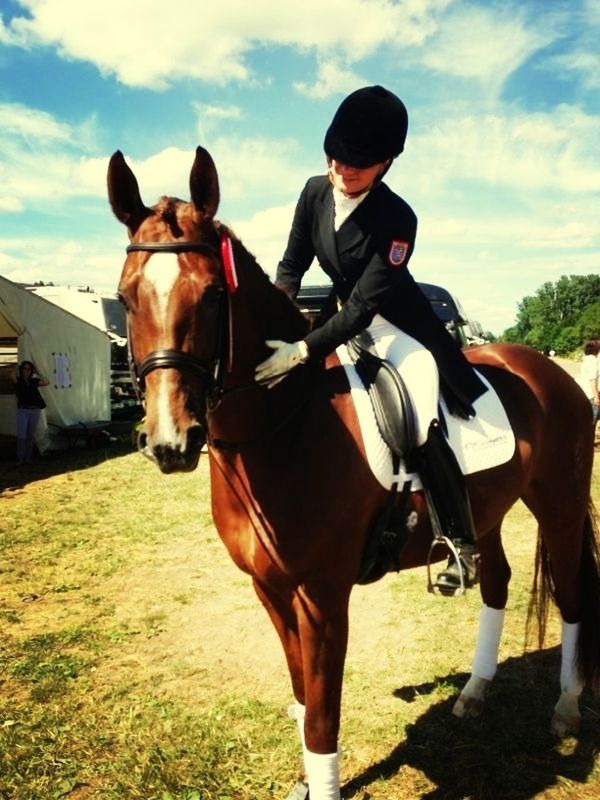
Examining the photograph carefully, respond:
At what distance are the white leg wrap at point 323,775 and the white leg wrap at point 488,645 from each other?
151 cm

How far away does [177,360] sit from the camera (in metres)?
1.93

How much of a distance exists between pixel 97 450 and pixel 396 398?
41.5 ft

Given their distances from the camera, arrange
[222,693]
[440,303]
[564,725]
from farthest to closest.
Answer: [440,303] → [222,693] → [564,725]

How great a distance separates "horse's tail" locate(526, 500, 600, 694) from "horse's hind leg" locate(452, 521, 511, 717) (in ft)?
1.03

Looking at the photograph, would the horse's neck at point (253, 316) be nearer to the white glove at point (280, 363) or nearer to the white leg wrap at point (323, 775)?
the white glove at point (280, 363)

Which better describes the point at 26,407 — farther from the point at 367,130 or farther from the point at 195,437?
the point at 195,437

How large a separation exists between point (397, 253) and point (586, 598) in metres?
2.79

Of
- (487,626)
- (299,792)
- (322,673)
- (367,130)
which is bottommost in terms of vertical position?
(299,792)

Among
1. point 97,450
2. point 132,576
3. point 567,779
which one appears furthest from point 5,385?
point 567,779

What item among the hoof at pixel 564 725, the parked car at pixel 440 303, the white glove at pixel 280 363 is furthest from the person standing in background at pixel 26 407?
the hoof at pixel 564 725

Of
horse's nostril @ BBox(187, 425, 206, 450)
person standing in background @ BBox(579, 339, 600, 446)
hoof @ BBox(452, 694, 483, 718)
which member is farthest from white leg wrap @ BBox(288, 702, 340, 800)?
person standing in background @ BBox(579, 339, 600, 446)

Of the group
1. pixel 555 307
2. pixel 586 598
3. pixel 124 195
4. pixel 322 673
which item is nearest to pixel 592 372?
pixel 586 598

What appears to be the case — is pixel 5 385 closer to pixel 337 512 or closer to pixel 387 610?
pixel 387 610

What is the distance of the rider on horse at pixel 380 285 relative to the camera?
2469 millimetres
